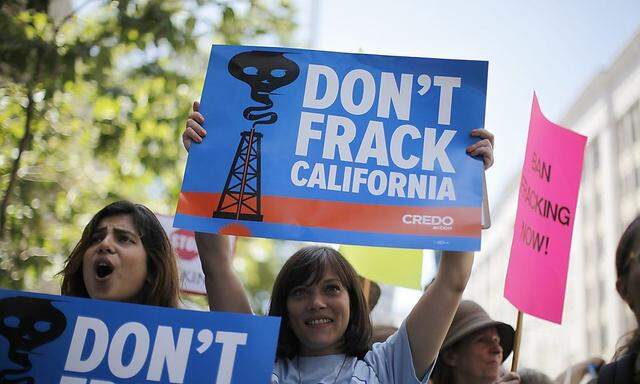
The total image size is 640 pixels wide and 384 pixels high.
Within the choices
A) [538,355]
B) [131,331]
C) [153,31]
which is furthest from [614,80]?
[131,331]

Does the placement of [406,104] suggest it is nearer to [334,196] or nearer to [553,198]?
[334,196]

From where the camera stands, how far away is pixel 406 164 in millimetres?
2566

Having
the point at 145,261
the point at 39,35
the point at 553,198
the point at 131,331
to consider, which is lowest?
the point at 131,331

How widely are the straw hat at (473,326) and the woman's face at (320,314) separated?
712 mm

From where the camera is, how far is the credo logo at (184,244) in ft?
18.7

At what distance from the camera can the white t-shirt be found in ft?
7.91

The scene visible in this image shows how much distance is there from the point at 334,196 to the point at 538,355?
54.1m

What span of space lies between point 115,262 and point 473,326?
57.1 inches

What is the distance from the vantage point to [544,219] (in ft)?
9.80

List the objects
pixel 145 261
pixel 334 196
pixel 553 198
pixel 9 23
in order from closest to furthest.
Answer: pixel 334 196
pixel 145 261
pixel 553 198
pixel 9 23

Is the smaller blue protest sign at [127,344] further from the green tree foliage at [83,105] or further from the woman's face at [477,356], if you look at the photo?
the green tree foliage at [83,105]

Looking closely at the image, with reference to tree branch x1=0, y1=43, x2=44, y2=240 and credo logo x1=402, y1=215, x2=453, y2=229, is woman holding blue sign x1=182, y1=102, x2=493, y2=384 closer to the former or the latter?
credo logo x1=402, y1=215, x2=453, y2=229

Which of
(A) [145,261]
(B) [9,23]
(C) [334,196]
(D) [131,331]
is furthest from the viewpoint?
(B) [9,23]

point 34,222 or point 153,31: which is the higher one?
point 153,31
